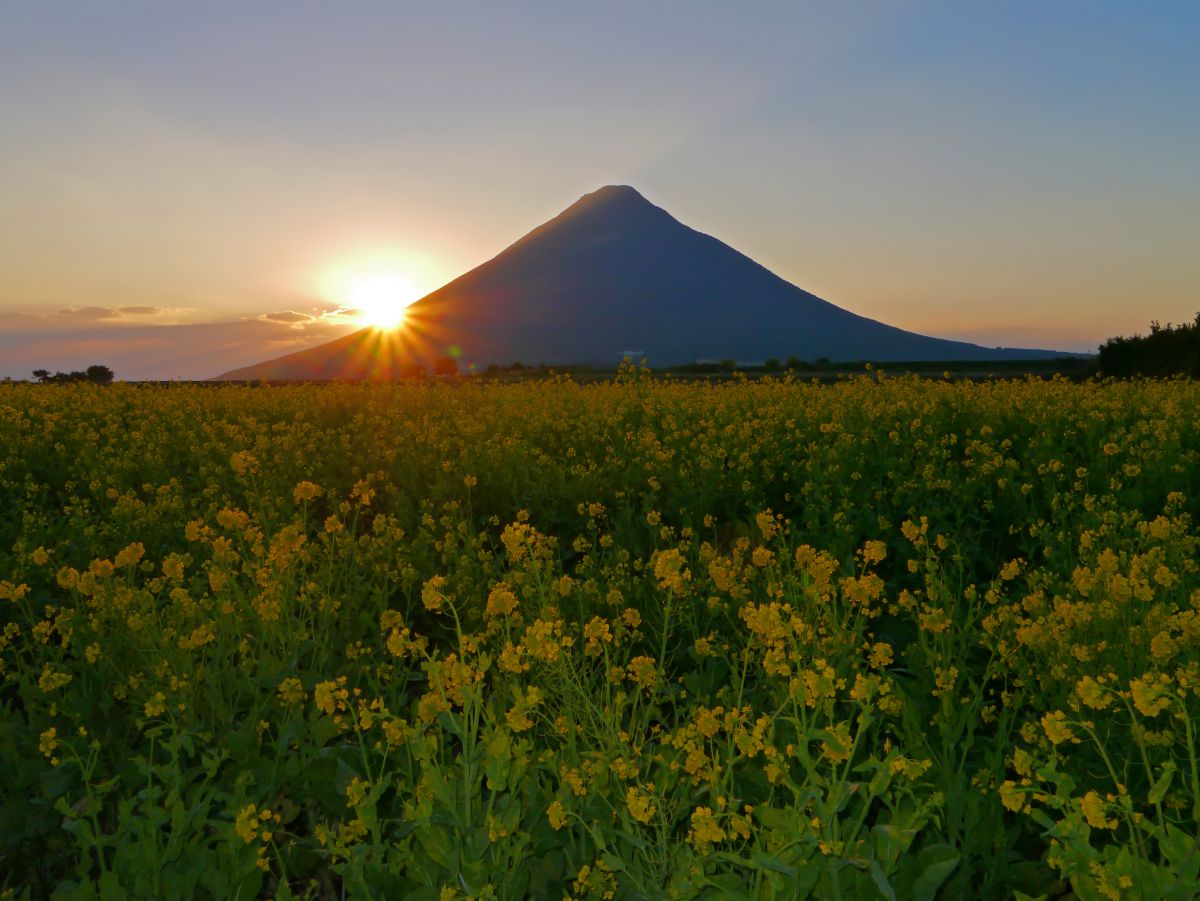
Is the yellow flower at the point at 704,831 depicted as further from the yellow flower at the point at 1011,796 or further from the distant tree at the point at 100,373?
the distant tree at the point at 100,373

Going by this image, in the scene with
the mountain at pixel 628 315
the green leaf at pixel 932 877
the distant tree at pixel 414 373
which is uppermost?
the mountain at pixel 628 315

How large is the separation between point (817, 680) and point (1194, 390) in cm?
1224

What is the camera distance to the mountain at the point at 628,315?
145 m

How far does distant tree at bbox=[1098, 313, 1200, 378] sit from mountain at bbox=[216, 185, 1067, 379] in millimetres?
105748

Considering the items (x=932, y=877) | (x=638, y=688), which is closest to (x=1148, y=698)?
(x=932, y=877)

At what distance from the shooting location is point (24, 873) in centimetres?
353

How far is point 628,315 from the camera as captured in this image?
160 metres

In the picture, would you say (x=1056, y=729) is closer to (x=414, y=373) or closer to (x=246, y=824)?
(x=246, y=824)

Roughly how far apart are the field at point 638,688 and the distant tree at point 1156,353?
1931 cm

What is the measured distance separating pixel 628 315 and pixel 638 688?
523 feet

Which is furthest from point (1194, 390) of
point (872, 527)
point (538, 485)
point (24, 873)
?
point (24, 873)

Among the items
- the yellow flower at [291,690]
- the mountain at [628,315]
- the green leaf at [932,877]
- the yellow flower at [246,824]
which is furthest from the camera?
the mountain at [628,315]

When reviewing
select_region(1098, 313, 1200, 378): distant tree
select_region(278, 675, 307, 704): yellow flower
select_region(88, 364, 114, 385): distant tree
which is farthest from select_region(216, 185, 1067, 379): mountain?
select_region(278, 675, 307, 704): yellow flower

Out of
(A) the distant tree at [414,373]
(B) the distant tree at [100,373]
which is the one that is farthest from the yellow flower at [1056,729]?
(B) the distant tree at [100,373]
